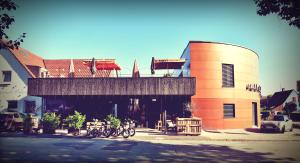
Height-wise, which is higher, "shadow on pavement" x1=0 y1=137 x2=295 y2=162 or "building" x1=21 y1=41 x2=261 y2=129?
"building" x1=21 y1=41 x2=261 y2=129

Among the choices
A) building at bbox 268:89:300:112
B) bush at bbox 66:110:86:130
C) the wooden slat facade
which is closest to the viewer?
bush at bbox 66:110:86:130

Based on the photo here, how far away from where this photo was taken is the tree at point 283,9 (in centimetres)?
1141

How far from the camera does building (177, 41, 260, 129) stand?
2438 cm

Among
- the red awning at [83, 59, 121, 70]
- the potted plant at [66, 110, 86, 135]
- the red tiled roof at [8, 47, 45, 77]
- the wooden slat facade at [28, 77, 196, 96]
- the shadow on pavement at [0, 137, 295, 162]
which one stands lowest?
the shadow on pavement at [0, 137, 295, 162]

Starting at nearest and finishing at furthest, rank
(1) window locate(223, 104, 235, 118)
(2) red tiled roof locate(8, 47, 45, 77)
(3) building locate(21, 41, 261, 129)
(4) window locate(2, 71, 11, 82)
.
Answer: (3) building locate(21, 41, 261, 129)
(1) window locate(223, 104, 235, 118)
(4) window locate(2, 71, 11, 82)
(2) red tiled roof locate(8, 47, 45, 77)

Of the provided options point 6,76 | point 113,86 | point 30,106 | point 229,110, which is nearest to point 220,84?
point 229,110

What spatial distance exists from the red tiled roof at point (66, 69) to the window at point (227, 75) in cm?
1478

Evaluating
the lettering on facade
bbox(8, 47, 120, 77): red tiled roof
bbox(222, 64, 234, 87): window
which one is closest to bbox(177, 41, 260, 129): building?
bbox(222, 64, 234, 87): window

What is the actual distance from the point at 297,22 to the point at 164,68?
1505 centimetres

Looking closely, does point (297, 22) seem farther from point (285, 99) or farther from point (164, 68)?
point (285, 99)

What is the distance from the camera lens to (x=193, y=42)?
25.1 m

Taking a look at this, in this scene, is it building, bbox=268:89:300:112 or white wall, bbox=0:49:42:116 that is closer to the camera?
white wall, bbox=0:49:42:116

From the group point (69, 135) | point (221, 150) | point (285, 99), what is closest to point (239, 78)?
point (221, 150)

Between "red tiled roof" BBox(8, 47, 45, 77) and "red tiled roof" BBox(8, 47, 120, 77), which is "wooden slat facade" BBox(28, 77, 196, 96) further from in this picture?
"red tiled roof" BBox(8, 47, 45, 77)
